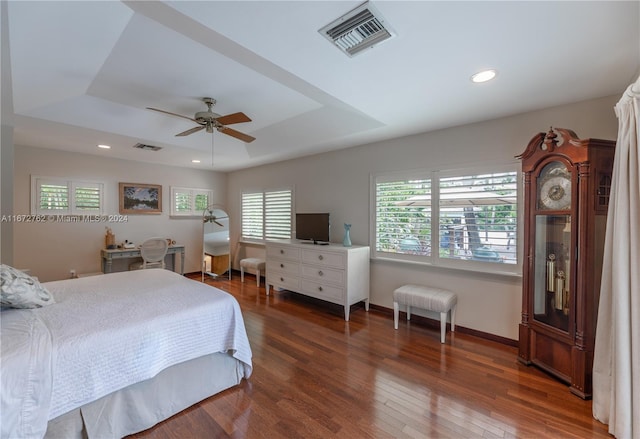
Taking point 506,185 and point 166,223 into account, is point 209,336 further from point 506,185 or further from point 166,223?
point 166,223

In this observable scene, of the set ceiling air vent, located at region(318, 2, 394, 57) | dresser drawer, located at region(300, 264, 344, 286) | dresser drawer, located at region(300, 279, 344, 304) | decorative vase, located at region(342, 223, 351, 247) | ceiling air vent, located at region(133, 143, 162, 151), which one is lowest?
dresser drawer, located at region(300, 279, 344, 304)

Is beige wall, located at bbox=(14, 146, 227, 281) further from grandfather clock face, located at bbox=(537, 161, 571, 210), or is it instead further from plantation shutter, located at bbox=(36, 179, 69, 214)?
grandfather clock face, located at bbox=(537, 161, 571, 210)

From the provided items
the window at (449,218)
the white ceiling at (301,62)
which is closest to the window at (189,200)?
the white ceiling at (301,62)

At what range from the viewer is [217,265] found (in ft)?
19.7

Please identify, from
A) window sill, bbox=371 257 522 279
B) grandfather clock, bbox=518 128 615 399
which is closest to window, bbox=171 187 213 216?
window sill, bbox=371 257 522 279

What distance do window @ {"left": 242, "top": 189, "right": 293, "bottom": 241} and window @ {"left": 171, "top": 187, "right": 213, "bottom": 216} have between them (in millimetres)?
906

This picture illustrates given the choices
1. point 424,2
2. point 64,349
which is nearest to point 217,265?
point 64,349

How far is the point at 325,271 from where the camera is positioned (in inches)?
151

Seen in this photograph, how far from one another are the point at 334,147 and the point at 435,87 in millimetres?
2081

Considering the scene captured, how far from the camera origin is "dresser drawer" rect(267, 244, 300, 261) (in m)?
4.23

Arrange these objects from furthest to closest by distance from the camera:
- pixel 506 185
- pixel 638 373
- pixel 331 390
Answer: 1. pixel 506 185
2. pixel 331 390
3. pixel 638 373

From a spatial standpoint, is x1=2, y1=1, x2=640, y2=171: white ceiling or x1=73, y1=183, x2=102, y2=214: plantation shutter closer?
x1=2, y1=1, x2=640, y2=171: white ceiling

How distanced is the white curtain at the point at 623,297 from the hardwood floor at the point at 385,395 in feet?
0.74

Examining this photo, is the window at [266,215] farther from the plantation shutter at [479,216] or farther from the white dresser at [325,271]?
the plantation shutter at [479,216]
